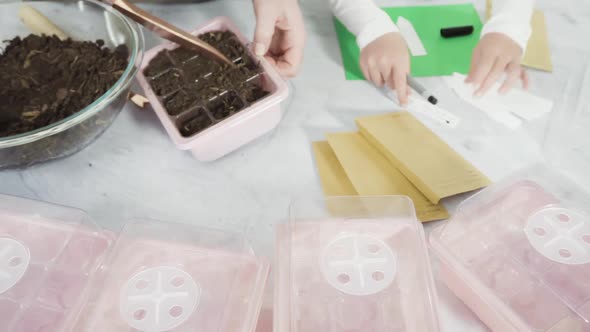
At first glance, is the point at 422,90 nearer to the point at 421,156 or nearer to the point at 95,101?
the point at 421,156

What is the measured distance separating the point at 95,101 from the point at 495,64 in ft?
2.09

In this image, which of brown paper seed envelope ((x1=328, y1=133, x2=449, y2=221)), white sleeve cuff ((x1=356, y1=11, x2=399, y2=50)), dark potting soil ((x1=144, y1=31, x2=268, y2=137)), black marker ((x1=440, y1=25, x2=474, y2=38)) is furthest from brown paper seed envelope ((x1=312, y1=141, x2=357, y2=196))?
black marker ((x1=440, y1=25, x2=474, y2=38))

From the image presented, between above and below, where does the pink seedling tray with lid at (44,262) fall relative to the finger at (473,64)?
above

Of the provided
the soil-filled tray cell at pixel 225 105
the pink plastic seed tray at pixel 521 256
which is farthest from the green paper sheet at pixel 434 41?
the pink plastic seed tray at pixel 521 256

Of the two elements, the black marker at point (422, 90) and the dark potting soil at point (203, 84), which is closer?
the dark potting soil at point (203, 84)

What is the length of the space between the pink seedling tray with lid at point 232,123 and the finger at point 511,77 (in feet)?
1.26

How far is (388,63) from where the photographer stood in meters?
0.78

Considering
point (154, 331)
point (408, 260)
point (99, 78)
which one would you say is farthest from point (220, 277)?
point (99, 78)

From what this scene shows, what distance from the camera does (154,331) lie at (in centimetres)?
42

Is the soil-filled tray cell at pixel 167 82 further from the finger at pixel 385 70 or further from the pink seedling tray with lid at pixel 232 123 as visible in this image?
the finger at pixel 385 70

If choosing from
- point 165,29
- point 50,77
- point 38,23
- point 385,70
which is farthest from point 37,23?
point 385,70

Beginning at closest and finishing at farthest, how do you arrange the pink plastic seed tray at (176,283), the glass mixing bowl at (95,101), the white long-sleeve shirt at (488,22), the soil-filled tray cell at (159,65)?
the pink plastic seed tray at (176,283)
the glass mixing bowl at (95,101)
the soil-filled tray cell at (159,65)
the white long-sleeve shirt at (488,22)

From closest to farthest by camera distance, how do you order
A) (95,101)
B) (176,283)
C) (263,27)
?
(176,283), (95,101), (263,27)

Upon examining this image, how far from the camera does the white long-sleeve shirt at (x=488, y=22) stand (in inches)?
32.0
